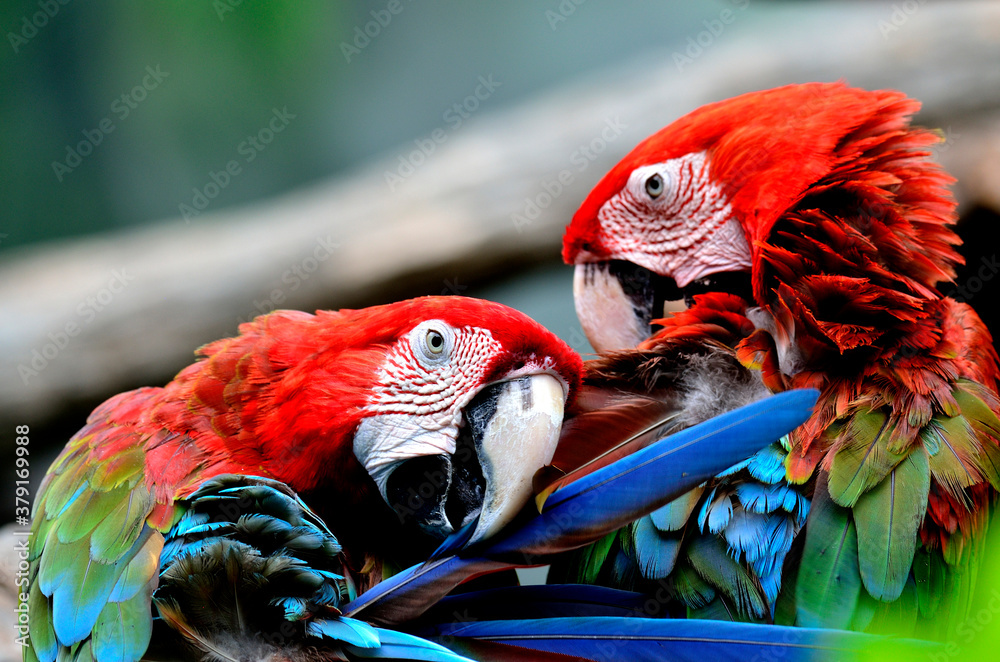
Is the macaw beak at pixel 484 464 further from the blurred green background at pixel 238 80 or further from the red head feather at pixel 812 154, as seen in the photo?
the blurred green background at pixel 238 80

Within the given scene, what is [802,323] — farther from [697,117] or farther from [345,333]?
[345,333]

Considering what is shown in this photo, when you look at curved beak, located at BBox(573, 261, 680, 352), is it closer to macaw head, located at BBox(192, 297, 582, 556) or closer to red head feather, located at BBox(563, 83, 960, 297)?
red head feather, located at BBox(563, 83, 960, 297)

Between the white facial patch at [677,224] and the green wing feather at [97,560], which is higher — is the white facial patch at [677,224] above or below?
above

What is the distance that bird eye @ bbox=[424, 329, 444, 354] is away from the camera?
1160 mm

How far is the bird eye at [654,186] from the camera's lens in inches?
60.5

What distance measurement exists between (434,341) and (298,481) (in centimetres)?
30

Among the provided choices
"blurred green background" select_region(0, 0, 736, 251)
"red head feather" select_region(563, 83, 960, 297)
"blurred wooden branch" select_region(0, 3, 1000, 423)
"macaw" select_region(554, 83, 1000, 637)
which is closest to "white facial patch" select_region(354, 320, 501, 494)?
"macaw" select_region(554, 83, 1000, 637)

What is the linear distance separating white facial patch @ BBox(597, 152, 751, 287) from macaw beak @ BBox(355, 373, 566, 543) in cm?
49

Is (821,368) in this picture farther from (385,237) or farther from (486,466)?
(385,237)

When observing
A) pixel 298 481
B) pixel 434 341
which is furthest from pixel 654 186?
pixel 298 481

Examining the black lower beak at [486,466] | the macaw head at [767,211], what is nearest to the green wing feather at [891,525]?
the macaw head at [767,211]

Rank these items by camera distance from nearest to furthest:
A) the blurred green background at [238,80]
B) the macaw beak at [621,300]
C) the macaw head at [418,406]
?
the macaw head at [418,406]
the macaw beak at [621,300]
the blurred green background at [238,80]

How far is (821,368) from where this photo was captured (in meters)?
1.21

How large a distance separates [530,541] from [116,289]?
3013mm
